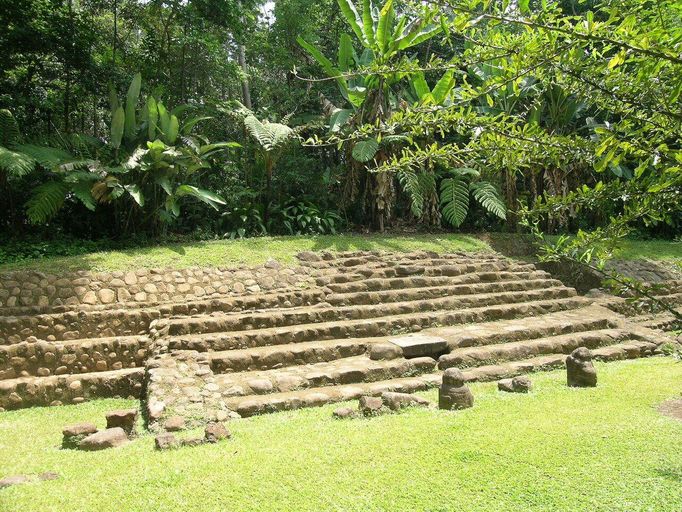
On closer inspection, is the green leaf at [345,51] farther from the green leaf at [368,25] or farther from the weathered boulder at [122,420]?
the weathered boulder at [122,420]

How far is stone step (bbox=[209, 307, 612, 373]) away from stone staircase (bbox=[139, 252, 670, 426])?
0.6 inches

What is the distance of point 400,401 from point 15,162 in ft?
22.0

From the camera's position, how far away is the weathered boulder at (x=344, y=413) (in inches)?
192

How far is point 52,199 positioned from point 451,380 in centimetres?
709

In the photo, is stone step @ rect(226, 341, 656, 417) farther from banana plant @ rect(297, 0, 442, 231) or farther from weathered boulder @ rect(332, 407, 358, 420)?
banana plant @ rect(297, 0, 442, 231)

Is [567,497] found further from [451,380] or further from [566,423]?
[451,380]

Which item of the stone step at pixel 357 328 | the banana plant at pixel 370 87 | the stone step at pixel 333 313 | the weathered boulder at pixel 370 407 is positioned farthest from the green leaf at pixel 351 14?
the weathered boulder at pixel 370 407

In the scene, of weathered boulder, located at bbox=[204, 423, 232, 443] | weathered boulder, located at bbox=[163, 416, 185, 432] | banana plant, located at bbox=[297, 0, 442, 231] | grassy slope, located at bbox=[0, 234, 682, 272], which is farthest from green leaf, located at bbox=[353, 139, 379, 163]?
weathered boulder, located at bbox=[204, 423, 232, 443]

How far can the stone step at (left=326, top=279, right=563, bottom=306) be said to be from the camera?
838 cm

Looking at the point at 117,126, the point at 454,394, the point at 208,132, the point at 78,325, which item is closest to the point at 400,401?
the point at 454,394

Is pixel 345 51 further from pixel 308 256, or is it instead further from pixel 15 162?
pixel 15 162

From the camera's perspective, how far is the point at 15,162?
7.57 m

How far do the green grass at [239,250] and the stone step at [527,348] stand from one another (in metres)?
3.76

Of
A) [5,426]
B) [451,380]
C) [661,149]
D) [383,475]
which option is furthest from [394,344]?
[661,149]
